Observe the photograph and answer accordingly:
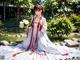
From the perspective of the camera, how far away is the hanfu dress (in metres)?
7.60

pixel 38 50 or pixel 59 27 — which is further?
pixel 59 27

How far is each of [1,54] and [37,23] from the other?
135 cm

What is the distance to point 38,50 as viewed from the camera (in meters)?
8.05

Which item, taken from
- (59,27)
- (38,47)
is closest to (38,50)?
(38,47)

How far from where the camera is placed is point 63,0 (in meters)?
20.8

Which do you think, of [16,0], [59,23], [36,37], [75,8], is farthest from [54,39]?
[75,8]

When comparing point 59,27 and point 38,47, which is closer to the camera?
point 38,47

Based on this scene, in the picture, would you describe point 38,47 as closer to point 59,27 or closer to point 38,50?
point 38,50

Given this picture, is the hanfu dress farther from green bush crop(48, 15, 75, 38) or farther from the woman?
green bush crop(48, 15, 75, 38)

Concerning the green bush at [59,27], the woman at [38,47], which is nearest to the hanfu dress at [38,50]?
the woman at [38,47]

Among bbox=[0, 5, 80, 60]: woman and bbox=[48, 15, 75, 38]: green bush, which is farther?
bbox=[48, 15, 75, 38]: green bush

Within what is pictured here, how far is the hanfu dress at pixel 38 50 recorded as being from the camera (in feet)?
24.9

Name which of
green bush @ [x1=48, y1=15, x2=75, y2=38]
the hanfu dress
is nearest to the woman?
the hanfu dress

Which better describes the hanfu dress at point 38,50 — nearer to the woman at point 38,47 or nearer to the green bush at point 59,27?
the woman at point 38,47
